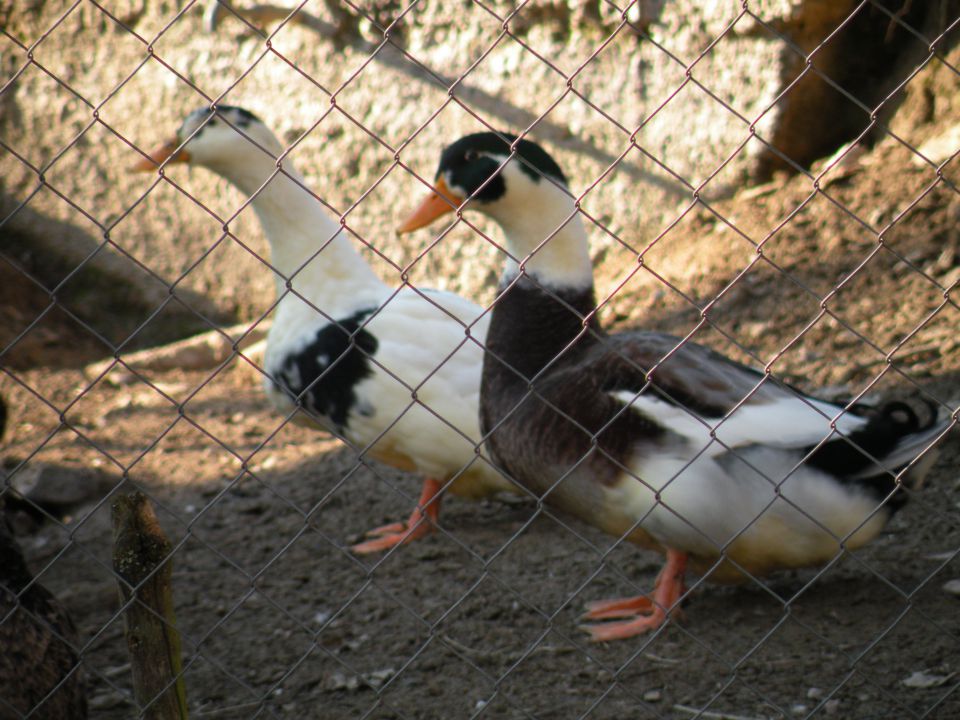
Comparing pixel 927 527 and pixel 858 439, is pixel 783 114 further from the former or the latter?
pixel 858 439

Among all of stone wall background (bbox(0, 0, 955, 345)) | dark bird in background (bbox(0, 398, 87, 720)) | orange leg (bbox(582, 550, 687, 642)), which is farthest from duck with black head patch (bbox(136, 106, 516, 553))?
dark bird in background (bbox(0, 398, 87, 720))

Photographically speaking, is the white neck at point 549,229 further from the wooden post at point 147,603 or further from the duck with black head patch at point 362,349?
the wooden post at point 147,603

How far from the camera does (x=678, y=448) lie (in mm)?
2590

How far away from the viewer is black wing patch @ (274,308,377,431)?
3.48 meters

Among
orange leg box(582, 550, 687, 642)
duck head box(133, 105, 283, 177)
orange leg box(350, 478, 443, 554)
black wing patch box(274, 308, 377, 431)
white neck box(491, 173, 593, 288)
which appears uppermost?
duck head box(133, 105, 283, 177)

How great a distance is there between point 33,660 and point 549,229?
170 centimetres

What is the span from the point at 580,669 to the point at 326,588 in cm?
96

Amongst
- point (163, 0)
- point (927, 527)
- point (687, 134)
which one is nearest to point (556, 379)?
point (927, 527)

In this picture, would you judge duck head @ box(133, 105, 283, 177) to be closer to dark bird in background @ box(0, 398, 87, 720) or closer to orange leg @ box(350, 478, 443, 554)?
orange leg @ box(350, 478, 443, 554)

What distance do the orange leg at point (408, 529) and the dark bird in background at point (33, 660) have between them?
131 centimetres

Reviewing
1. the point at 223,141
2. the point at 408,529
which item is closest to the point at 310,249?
the point at 223,141

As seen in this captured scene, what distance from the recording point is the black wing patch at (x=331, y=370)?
137 inches

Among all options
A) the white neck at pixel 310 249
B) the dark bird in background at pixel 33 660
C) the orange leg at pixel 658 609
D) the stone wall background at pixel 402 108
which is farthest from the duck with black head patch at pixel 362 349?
the dark bird in background at pixel 33 660

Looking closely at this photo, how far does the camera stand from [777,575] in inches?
121
